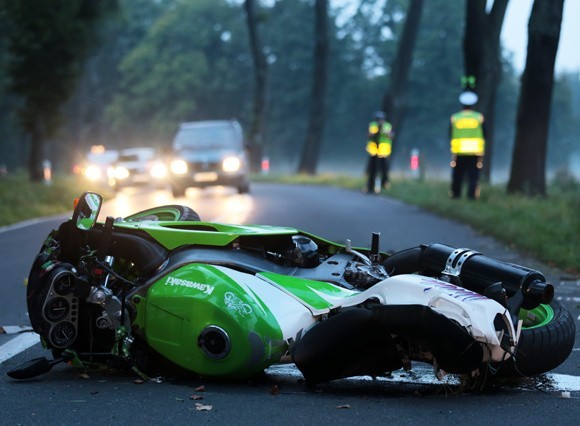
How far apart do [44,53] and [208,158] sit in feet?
25.6

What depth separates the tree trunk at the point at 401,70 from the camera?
42250 mm

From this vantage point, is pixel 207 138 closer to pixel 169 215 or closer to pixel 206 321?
pixel 169 215

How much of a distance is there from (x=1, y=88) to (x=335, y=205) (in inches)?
549

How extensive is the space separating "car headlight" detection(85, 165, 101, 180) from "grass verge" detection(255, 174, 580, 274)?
67.2 feet

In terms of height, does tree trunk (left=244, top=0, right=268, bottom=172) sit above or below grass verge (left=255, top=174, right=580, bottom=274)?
above

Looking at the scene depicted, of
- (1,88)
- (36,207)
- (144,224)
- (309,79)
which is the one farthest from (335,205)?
(309,79)

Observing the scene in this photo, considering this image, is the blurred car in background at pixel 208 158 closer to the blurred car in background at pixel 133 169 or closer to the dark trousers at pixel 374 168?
the dark trousers at pixel 374 168

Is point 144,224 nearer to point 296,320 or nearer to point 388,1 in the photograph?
Answer: point 296,320

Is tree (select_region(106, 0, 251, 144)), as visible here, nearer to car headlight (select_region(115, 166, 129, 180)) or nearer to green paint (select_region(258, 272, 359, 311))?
car headlight (select_region(115, 166, 129, 180))

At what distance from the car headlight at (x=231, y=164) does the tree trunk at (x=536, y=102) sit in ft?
28.8

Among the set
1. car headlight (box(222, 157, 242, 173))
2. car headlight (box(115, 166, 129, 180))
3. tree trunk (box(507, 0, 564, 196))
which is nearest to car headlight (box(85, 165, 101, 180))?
car headlight (box(115, 166, 129, 180))

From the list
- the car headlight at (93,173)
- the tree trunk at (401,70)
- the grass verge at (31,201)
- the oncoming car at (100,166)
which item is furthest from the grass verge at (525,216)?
the car headlight at (93,173)

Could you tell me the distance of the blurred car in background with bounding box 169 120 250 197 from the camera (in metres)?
29.2

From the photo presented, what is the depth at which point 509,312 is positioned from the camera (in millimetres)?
5305
